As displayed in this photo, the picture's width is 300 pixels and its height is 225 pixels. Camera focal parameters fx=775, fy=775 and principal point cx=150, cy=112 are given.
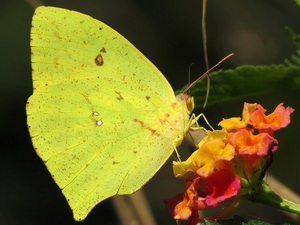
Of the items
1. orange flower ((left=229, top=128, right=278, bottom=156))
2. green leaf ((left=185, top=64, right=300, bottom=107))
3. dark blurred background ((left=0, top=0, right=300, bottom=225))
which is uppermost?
green leaf ((left=185, top=64, right=300, bottom=107))

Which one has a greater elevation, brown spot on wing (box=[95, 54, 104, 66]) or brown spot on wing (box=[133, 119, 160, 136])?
brown spot on wing (box=[95, 54, 104, 66])

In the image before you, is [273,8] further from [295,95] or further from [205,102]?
[205,102]

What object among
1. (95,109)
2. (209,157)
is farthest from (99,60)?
(209,157)

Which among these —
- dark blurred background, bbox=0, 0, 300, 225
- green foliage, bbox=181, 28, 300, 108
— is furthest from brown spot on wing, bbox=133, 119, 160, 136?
dark blurred background, bbox=0, 0, 300, 225

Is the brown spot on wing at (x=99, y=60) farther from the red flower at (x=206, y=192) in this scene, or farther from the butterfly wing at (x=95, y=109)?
the red flower at (x=206, y=192)

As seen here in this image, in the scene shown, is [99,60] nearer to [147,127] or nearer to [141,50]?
[147,127]

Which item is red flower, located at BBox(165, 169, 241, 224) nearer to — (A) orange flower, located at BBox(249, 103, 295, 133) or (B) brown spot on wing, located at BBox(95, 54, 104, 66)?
(A) orange flower, located at BBox(249, 103, 295, 133)

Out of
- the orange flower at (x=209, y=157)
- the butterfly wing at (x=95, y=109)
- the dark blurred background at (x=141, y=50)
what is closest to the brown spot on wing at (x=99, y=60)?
the butterfly wing at (x=95, y=109)
